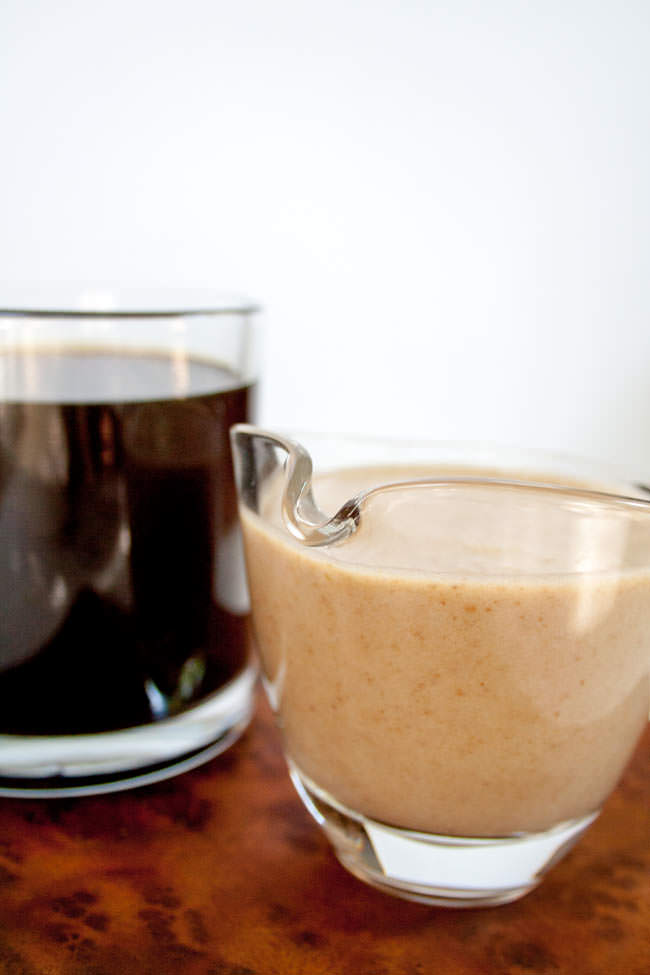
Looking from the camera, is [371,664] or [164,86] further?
[164,86]

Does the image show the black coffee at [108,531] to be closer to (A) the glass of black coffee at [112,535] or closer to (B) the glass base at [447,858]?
(A) the glass of black coffee at [112,535]

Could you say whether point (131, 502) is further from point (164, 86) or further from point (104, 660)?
point (164, 86)

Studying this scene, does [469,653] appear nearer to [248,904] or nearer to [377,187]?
[248,904]

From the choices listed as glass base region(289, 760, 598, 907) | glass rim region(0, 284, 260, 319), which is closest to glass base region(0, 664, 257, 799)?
glass base region(289, 760, 598, 907)

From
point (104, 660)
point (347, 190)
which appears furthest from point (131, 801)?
point (347, 190)

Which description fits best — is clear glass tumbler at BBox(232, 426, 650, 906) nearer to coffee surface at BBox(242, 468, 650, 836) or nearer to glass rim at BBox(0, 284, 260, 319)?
coffee surface at BBox(242, 468, 650, 836)

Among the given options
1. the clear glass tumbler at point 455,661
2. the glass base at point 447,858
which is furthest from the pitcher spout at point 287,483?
the glass base at point 447,858

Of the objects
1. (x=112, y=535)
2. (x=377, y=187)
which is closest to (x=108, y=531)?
(x=112, y=535)
